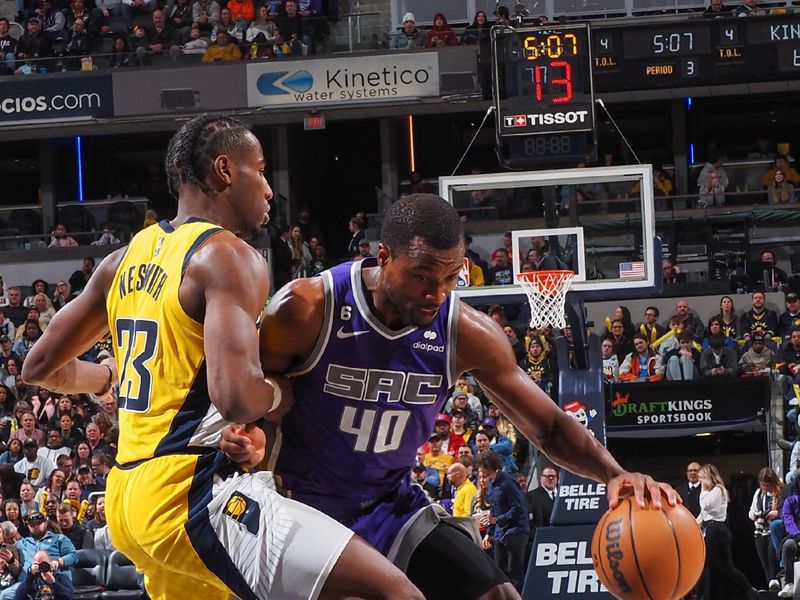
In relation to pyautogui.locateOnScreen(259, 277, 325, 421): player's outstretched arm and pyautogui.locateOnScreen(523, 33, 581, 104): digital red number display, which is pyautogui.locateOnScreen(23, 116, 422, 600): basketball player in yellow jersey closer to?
pyautogui.locateOnScreen(259, 277, 325, 421): player's outstretched arm

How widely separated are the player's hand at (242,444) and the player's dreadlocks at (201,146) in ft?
2.34

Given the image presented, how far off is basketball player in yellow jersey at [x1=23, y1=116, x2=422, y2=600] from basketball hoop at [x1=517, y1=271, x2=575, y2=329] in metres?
8.09

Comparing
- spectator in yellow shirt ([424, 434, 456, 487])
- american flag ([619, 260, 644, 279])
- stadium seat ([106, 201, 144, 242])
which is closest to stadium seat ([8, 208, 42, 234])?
stadium seat ([106, 201, 144, 242])

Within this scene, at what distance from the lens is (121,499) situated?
346 centimetres

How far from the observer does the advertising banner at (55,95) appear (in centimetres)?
1883

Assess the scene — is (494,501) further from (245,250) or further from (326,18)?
(326,18)

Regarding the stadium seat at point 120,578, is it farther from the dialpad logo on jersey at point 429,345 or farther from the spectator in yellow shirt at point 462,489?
the dialpad logo on jersey at point 429,345

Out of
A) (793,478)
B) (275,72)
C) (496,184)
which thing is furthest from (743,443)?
(275,72)

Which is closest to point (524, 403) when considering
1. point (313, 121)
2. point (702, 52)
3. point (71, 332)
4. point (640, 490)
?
point (640, 490)

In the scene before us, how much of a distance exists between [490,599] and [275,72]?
15.4m

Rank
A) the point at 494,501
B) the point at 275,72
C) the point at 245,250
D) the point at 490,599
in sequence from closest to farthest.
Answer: the point at 245,250
the point at 490,599
the point at 494,501
the point at 275,72

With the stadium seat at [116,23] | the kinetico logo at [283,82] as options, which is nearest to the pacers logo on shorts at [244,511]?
the kinetico logo at [283,82]

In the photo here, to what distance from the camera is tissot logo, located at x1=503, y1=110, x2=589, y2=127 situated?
38.8 feet

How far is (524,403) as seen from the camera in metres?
4.07
